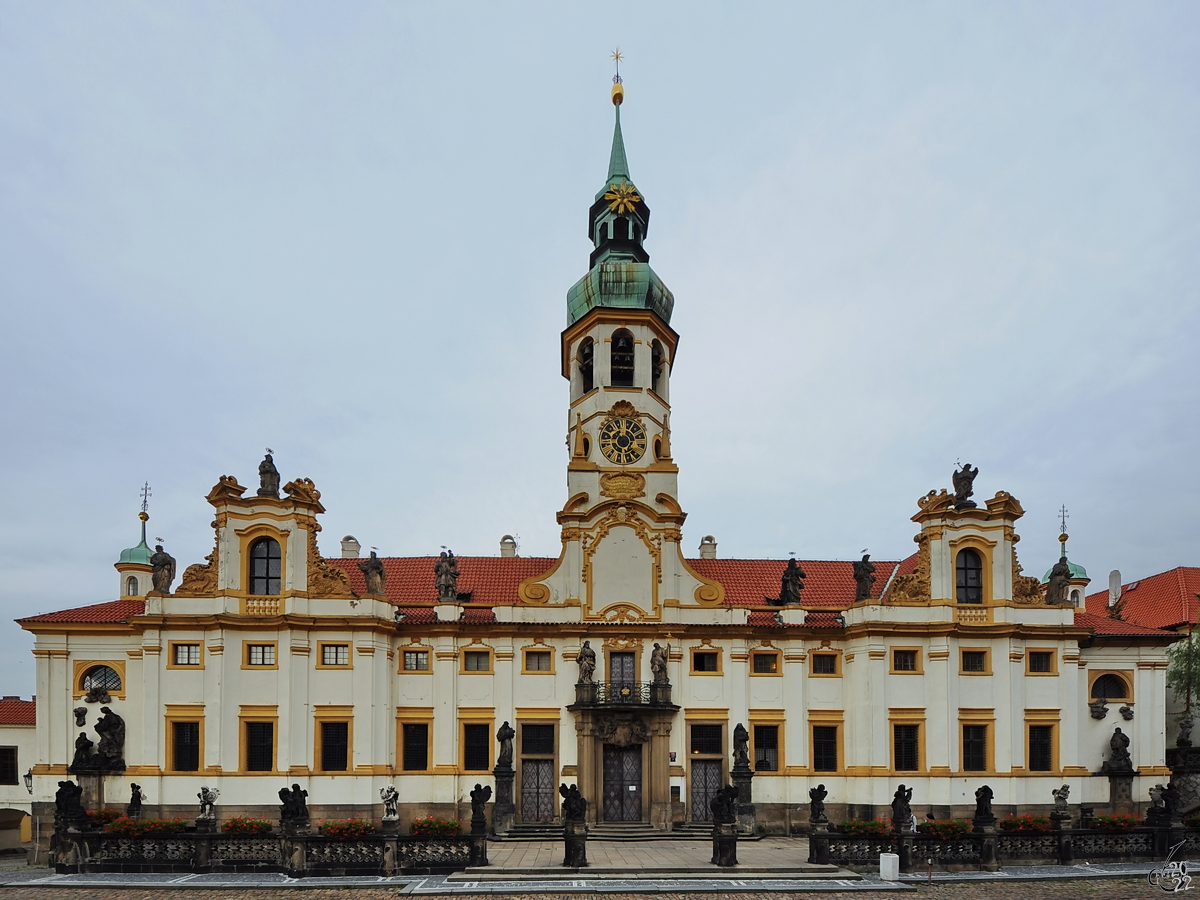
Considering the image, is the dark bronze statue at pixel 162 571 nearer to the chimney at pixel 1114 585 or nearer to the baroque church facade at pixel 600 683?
the baroque church facade at pixel 600 683

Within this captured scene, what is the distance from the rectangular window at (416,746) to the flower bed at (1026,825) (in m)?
21.5

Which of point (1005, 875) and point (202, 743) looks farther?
point (202, 743)

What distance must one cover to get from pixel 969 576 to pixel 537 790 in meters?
19.8

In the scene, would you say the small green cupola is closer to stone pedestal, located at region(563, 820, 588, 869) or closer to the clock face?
the clock face

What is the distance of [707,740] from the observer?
134 ft

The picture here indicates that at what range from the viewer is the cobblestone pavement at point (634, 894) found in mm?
27750

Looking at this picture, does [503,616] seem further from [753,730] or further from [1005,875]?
[1005,875]

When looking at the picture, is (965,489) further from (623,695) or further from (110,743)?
(110,743)

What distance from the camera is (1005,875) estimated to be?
103 ft

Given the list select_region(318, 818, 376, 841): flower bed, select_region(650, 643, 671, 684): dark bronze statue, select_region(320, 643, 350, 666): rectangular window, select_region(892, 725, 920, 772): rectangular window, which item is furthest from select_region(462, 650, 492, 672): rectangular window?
select_region(892, 725, 920, 772): rectangular window

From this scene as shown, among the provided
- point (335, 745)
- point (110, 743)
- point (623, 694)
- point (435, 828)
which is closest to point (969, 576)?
point (623, 694)

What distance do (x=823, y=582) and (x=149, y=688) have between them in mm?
28656

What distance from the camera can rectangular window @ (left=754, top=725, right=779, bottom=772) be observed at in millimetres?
41031

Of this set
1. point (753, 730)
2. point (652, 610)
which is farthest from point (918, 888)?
point (652, 610)
